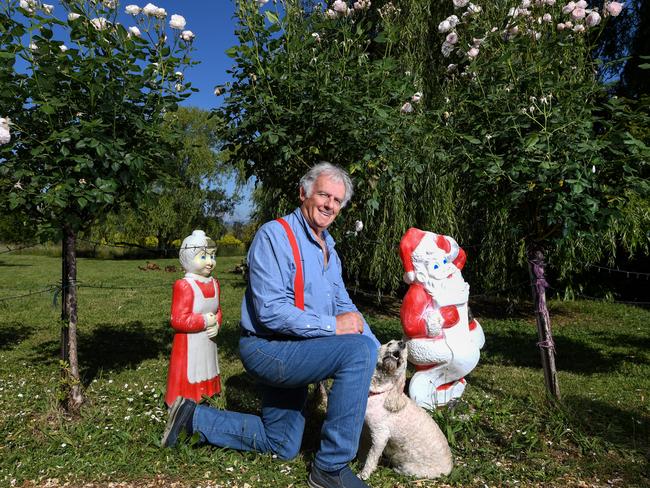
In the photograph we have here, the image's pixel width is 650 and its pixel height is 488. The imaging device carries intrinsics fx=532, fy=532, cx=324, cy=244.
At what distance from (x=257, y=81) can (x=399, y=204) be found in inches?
160

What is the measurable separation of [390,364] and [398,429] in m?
0.35

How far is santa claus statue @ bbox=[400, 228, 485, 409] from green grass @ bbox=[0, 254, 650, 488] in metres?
0.19

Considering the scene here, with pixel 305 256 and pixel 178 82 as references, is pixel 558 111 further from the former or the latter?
pixel 178 82

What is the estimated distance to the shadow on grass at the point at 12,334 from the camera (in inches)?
265

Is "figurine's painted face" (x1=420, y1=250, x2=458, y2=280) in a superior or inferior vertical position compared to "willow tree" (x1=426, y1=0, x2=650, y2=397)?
inferior

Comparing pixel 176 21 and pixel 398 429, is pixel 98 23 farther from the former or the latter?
pixel 398 429

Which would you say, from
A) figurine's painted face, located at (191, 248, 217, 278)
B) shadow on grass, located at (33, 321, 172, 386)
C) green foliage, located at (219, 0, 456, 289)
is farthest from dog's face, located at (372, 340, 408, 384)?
shadow on grass, located at (33, 321, 172, 386)

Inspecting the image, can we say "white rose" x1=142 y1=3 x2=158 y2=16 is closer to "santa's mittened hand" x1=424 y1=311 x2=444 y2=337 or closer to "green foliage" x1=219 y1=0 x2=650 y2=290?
"green foliage" x1=219 y1=0 x2=650 y2=290

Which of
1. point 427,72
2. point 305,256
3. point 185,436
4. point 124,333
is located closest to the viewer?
point 305,256

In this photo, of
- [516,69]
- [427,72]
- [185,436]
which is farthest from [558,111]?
[427,72]

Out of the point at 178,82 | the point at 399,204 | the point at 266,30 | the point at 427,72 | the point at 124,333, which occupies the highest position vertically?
the point at 427,72

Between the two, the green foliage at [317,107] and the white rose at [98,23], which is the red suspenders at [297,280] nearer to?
the green foliage at [317,107]

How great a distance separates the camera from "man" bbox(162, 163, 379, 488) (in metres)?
2.60

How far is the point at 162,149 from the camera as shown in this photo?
375 cm
